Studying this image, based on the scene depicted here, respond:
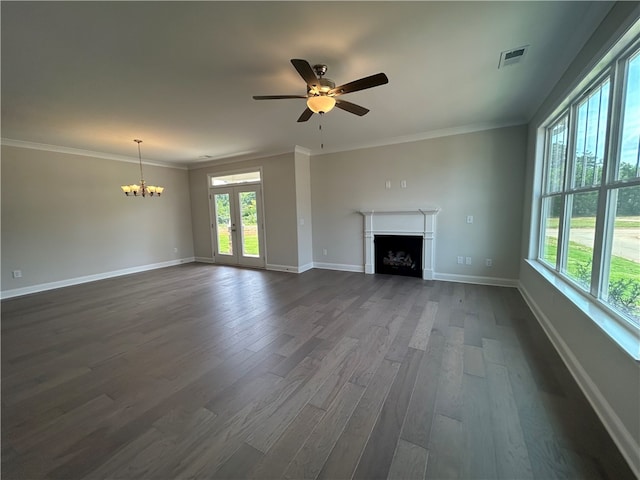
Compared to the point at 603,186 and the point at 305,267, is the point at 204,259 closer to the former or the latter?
the point at 305,267

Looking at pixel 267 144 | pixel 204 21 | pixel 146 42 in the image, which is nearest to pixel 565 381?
pixel 204 21

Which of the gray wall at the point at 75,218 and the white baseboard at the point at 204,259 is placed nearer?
the gray wall at the point at 75,218

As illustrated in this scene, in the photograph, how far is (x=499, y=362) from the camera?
2.21 metres

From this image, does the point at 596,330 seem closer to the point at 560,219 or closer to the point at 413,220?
the point at 560,219

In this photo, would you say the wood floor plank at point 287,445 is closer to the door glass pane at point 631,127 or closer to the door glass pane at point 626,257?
the door glass pane at point 626,257

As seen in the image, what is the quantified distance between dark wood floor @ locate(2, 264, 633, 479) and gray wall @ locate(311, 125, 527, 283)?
1.13 m

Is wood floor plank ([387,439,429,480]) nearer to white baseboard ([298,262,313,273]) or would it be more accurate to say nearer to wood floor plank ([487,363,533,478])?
wood floor plank ([487,363,533,478])

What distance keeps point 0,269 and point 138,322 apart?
10.5 ft

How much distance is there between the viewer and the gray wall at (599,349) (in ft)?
4.51

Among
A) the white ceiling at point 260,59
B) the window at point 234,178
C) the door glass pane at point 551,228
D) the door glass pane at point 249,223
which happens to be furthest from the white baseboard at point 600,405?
the window at point 234,178

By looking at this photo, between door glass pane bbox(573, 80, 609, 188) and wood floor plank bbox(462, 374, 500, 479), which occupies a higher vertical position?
door glass pane bbox(573, 80, 609, 188)

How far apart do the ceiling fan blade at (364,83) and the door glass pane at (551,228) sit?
7.78 ft

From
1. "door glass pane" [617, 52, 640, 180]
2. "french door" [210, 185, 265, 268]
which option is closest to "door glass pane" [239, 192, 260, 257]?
"french door" [210, 185, 265, 268]

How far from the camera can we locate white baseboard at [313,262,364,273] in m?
5.45
